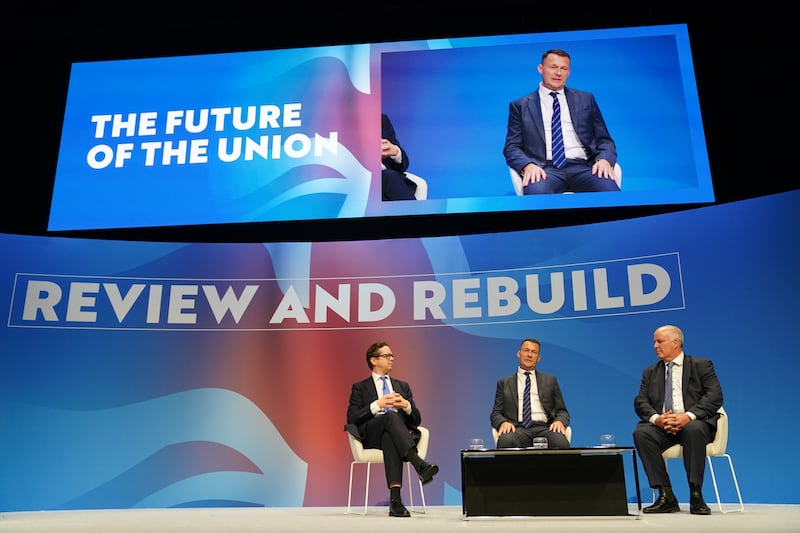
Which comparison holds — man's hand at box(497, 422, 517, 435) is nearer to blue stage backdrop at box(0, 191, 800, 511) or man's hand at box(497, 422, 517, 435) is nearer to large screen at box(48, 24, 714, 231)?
blue stage backdrop at box(0, 191, 800, 511)

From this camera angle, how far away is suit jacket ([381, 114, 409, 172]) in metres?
5.64

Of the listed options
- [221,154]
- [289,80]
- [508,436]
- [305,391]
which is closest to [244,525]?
[508,436]

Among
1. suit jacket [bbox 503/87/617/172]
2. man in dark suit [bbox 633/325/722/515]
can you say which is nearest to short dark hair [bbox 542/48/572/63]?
suit jacket [bbox 503/87/617/172]

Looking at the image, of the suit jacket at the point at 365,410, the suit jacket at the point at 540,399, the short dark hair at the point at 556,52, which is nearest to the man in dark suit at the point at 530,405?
the suit jacket at the point at 540,399

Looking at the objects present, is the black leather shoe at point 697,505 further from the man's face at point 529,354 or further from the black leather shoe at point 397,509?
the black leather shoe at point 397,509

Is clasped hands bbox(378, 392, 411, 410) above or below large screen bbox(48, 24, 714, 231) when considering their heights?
below

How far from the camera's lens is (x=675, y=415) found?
385 centimetres

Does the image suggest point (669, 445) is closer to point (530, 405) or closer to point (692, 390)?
Result: point (692, 390)

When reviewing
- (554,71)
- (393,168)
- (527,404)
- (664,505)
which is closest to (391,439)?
(527,404)

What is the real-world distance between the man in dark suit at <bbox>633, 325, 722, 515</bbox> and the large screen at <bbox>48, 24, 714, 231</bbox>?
1556mm

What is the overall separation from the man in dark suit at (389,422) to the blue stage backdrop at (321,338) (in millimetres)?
980

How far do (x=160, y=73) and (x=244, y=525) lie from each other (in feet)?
13.5

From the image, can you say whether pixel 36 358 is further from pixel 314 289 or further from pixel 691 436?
pixel 691 436

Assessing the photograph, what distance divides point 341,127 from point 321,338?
5.48 ft
